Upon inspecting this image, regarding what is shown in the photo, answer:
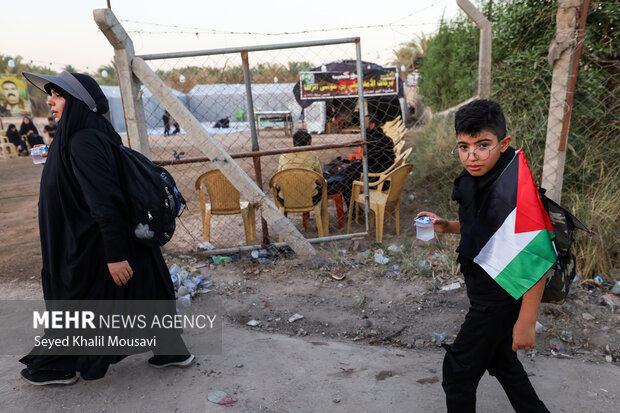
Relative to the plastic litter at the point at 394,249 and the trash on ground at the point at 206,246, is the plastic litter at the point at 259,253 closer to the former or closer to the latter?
the trash on ground at the point at 206,246

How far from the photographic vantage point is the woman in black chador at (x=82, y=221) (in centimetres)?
211

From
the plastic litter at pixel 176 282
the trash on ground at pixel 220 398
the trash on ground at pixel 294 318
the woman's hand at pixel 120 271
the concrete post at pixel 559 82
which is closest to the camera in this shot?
the woman's hand at pixel 120 271

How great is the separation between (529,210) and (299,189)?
3361mm

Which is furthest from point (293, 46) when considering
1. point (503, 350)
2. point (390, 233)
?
point (503, 350)

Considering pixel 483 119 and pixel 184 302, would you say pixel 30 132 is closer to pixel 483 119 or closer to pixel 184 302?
pixel 184 302

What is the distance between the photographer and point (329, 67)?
14531mm

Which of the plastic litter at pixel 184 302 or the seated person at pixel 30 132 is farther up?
the seated person at pixel 30 132

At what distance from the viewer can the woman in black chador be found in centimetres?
211

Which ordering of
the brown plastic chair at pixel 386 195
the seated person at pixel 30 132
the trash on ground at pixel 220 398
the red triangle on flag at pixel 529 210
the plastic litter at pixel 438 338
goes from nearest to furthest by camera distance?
the red triangle on flag at pixel 529 210
the trash on ground at pixel 220 398
the plastic litter at pixel 438 338
the brown plastic chair at pixel 386 195
the seated person at pixel 30 132

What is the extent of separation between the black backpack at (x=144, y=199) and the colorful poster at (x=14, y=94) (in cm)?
1987

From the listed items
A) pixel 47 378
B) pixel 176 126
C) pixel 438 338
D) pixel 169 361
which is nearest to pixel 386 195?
pixel 438 338

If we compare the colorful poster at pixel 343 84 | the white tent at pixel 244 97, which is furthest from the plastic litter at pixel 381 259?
the white tent at pixel 244 97

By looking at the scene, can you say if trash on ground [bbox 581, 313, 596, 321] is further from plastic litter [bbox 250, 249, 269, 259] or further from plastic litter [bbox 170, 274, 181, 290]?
plastic litter [bbox 170, 274, 181, 290]

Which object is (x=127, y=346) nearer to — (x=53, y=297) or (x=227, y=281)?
(x=53, y=297)
